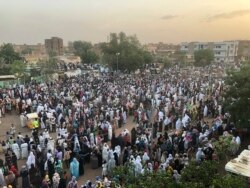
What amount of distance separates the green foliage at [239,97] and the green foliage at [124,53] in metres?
27.3

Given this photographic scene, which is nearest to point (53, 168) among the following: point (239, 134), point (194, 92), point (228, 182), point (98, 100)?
point (228, 182)

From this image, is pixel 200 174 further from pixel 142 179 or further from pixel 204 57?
pixel 204 57

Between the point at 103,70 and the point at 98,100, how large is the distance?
24.3 m

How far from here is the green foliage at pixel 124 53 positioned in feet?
140

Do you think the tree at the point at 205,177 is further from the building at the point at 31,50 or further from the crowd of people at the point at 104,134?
the building at the point at 31,50

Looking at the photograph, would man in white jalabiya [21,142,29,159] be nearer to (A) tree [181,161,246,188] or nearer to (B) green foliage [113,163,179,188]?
(B) green foliage [113,163,179,188]

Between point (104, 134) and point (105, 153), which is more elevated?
point (105, 153)

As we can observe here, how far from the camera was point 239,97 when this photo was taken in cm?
1487

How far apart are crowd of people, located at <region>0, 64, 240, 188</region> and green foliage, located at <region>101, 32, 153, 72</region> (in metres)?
18.2

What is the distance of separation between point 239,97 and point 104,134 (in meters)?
6.33

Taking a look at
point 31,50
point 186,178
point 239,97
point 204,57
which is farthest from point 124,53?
point 31,50

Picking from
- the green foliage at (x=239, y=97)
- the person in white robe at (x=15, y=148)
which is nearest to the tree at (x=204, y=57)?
the green foliage at (x=239, y=97)

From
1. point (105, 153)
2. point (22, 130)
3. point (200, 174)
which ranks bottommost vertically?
point (22, 130)

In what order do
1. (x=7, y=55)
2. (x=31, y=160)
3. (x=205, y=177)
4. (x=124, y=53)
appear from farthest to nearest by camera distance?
(x=7, y=55) → (x=124, y=53) → (x=31, y=160) → (x=205, y=177)
